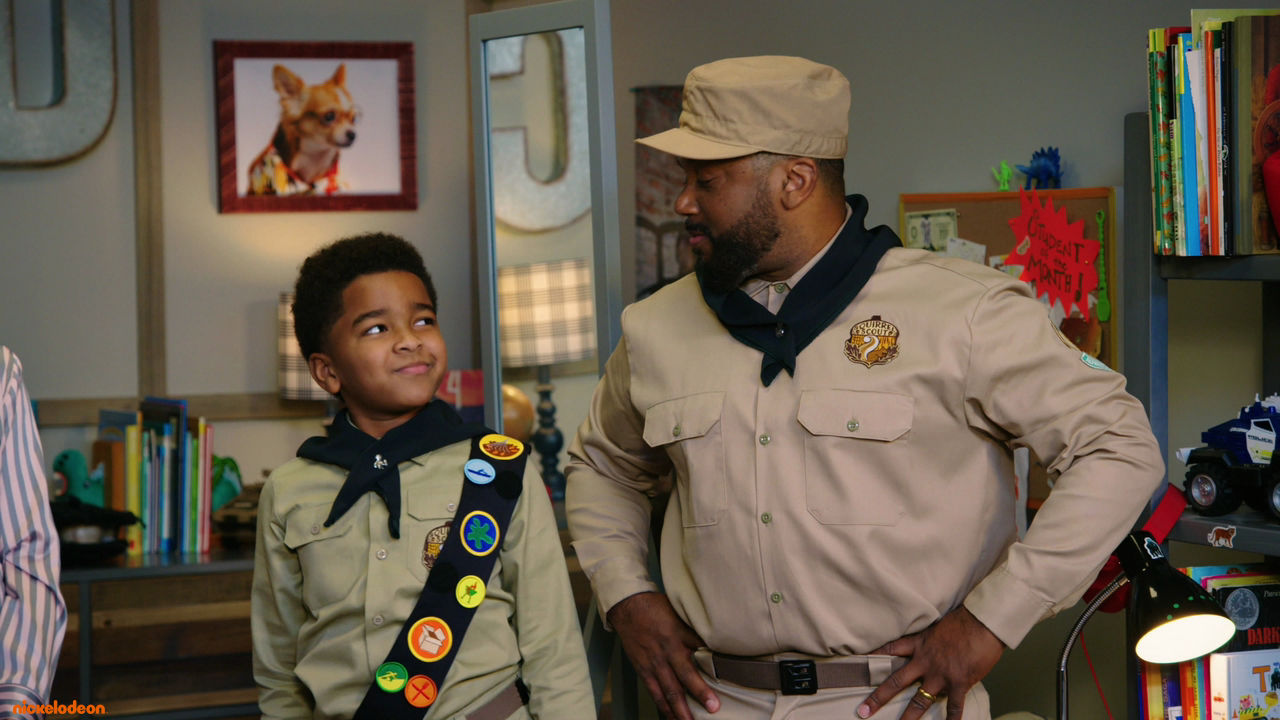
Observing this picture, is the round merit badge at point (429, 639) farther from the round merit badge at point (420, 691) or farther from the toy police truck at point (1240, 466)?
the toy police truck at point (1240, 466)

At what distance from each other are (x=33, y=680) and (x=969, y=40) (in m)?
2.47

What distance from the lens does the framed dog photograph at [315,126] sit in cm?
431

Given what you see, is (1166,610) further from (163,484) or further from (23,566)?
(163,484)

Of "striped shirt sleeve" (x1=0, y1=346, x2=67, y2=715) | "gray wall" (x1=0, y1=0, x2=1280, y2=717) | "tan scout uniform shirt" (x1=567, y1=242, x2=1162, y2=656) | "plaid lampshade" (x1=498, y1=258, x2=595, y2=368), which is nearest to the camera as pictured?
"striped shirt sleeve" (x1=0, y1=346, x2=67, y2=715)

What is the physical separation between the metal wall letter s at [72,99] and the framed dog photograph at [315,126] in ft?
1.27

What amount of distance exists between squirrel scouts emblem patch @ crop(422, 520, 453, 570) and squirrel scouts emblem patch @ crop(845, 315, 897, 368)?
0.66 meters

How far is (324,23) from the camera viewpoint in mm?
4371

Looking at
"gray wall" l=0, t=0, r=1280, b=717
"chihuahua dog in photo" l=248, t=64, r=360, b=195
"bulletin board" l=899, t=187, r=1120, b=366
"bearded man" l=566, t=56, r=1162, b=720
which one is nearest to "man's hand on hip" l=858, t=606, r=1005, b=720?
"bearded man" l=566, t=56, r=1162, b=720

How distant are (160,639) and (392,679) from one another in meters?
2.14

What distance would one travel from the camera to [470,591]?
5.70 ft

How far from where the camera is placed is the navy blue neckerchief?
176 cm

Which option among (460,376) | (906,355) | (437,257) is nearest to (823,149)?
(906,355)

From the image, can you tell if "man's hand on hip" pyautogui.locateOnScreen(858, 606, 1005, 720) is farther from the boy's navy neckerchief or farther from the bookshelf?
the boy's navy neckerchief

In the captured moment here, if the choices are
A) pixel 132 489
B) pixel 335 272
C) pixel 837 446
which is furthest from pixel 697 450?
pixel 132 489
